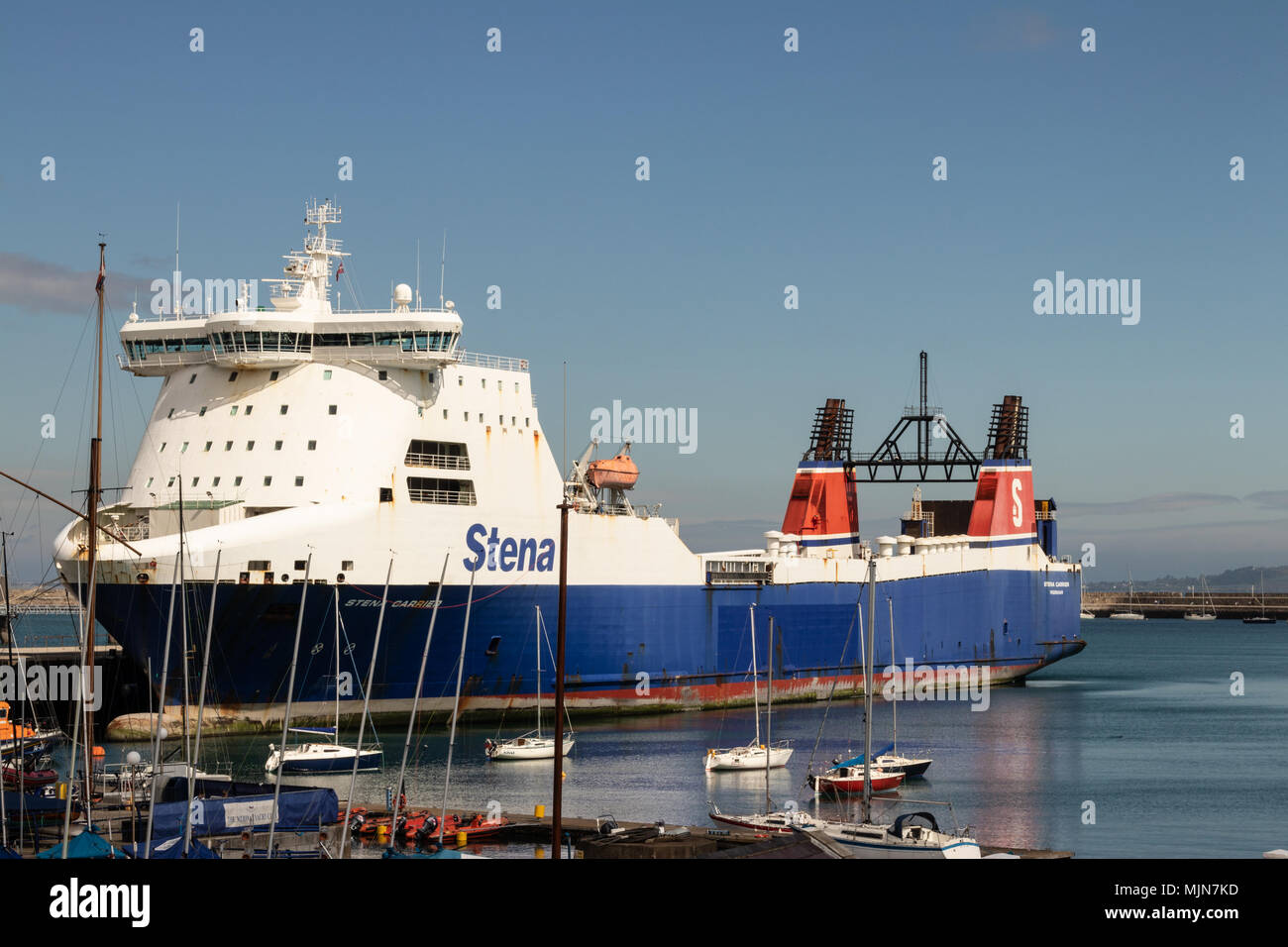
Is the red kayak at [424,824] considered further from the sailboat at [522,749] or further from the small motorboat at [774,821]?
the sailboat at [522,749]

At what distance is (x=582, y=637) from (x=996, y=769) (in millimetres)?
13442

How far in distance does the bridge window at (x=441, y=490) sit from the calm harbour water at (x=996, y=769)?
6.55 meters

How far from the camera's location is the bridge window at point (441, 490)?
44.1m

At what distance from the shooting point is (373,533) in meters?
41.4

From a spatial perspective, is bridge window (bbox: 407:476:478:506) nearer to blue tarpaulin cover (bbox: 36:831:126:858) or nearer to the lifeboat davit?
the lifeboat davit

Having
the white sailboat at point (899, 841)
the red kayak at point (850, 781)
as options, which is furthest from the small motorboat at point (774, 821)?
the red kayak at point (850, 781)

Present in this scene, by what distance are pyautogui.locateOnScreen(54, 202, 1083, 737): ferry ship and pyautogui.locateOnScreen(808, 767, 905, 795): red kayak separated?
10859 mm

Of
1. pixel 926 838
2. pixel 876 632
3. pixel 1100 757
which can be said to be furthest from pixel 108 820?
pixel 876 632

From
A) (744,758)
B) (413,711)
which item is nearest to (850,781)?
(744,758)

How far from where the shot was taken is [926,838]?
2738 cm
